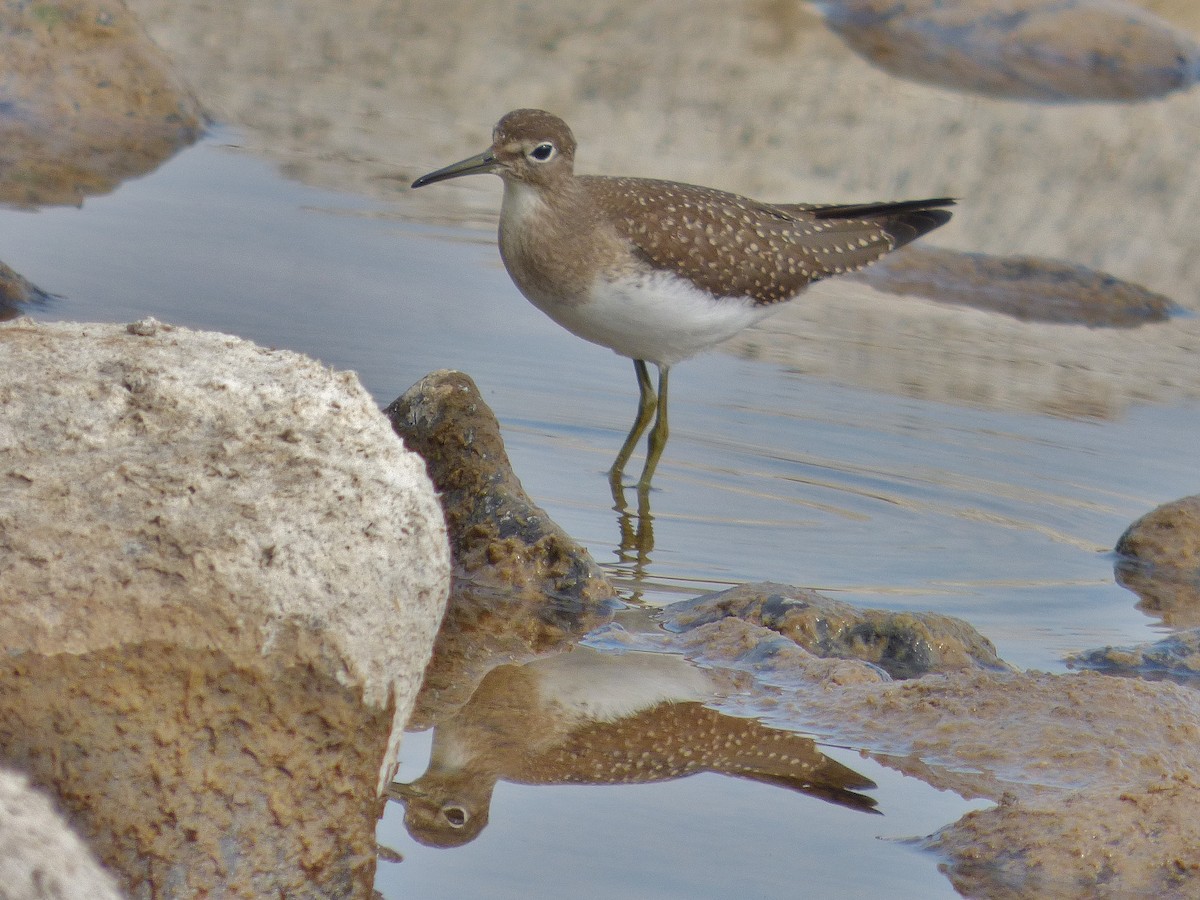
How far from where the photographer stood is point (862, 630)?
4.82 metres

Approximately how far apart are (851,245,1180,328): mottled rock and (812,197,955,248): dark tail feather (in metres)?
1.63

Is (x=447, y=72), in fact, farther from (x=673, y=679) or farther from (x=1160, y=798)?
(x=1160, y=798)

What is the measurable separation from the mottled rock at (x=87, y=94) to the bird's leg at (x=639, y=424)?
367 cm

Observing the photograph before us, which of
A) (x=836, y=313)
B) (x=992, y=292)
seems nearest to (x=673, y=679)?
(x=836, y=313)

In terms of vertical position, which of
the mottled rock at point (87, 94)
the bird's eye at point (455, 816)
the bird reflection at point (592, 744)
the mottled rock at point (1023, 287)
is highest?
the mottled rock at point (87, 94)

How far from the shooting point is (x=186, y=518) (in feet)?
10.0

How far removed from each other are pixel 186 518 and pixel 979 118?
1089 cm

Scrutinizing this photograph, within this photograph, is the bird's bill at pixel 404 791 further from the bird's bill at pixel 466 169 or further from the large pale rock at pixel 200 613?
the bird's bill at pixel 466 169

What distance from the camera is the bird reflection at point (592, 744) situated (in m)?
3.76

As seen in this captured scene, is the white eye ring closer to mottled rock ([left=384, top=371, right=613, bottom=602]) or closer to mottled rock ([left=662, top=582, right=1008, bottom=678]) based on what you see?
mottled rock ([left=384, top=371, right=613, bottom=602])

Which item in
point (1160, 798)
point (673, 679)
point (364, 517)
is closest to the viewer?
point (364, 517)

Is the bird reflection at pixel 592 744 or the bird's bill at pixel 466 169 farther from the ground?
the bird's bill at pixel 466 169

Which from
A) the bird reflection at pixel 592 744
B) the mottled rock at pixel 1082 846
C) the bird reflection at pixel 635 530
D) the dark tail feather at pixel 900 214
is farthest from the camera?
the dark tail feather at pixel 900 214

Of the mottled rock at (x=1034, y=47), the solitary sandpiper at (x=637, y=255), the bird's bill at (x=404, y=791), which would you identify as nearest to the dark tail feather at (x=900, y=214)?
the solitary sandpiper at (x=637, y=255)
